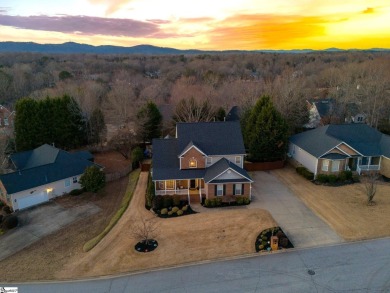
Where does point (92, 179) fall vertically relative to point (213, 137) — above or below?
below

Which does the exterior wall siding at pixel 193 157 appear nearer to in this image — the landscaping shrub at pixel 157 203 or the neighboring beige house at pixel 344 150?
the landscaping shrub at pixel 157 203

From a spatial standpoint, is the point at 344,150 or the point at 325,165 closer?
the point at 325,165

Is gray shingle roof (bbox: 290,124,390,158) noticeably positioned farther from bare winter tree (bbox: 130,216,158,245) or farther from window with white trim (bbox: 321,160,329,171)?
bare winter tree (bbox: 130,216,158,245)

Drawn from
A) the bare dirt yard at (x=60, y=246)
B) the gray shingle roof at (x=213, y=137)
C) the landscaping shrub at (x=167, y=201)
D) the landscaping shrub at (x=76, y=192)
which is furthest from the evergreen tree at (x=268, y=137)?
the landscaping shrub at (x=76, y=192)

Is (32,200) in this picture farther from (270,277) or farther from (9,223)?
(270,277)

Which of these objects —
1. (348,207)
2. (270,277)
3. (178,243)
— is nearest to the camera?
(270,277)

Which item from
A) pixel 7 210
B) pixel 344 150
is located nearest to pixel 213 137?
pixel 344 150

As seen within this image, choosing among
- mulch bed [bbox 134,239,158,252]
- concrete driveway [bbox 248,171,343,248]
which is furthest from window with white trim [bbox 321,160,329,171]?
mulch bed [bbox 134,239,158,252]
